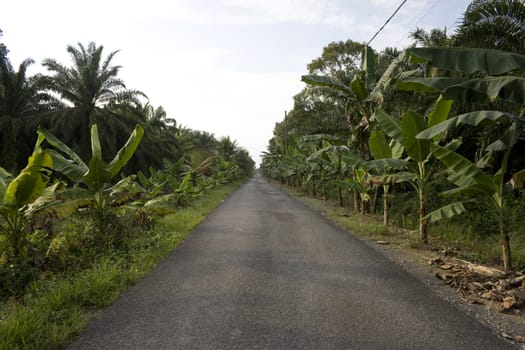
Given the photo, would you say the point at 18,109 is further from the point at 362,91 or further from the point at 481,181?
the point at 481,181

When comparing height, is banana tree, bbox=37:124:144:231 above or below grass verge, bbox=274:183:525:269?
above

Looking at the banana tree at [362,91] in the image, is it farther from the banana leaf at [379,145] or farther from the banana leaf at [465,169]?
the banana leaf at [465,169]

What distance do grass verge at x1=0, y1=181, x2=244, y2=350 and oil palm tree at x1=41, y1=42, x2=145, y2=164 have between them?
55.0 ft

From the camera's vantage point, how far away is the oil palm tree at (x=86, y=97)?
20.1 metres

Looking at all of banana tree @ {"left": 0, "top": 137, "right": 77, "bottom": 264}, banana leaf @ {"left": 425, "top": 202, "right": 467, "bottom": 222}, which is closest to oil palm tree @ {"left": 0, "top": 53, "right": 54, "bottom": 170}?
banana tree @ {"left": 0, "top": 137, "right": 77, "bottom": 264}

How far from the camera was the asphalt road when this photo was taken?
3154 mm

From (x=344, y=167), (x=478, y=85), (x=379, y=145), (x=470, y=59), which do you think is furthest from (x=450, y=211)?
(x=344, y=167)

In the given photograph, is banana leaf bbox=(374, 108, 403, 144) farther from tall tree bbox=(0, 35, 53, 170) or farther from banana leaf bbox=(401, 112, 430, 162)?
tall tree bbox=(0, 35, 53, 170)

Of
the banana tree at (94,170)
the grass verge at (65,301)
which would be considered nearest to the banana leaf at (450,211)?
the grass verge at (65,301)

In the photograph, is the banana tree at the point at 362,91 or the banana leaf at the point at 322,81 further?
the banana leaf at the point at 322,81

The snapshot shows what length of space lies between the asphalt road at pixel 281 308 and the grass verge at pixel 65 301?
181mm

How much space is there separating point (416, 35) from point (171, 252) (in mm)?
12661

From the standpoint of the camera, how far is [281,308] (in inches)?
152

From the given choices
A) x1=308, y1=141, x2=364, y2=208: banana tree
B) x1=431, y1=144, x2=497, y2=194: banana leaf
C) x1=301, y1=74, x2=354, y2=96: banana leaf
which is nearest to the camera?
x1=431, y1=144, x2=497, y2=194: banana leaf
